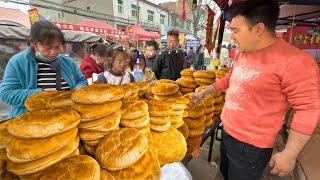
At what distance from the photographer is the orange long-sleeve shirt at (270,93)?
4.38 ft

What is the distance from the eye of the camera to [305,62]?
137 cm

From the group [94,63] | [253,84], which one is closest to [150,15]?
[94,63]

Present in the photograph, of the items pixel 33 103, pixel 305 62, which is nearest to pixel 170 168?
pixel 33 103

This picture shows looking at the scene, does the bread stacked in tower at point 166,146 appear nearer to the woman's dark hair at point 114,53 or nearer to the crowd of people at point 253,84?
the crowd of people at point 253,84

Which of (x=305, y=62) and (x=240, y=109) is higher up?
(x=305, y=62)

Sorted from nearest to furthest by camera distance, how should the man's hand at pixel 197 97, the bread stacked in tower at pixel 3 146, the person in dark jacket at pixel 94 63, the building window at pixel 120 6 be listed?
the bread stacked in tower at pixel 3 146 < the man's hand at pixel 197 97 < the person in dark jacket at pixel 94 63 < the building window at pixel 120 6

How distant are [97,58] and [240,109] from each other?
3.32 metres

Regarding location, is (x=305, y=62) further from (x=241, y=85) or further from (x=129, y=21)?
(x=129, y=21)

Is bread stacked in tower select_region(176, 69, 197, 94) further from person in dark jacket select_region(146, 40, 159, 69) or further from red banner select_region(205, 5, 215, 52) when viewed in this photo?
person in dark jacket select_region(146, 40, 159, 69)

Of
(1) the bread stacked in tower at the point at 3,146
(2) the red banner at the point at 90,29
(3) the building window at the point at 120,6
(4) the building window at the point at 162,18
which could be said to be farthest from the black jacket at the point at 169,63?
(4) the building window at the point at 162,18

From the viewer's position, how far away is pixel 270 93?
150 cm

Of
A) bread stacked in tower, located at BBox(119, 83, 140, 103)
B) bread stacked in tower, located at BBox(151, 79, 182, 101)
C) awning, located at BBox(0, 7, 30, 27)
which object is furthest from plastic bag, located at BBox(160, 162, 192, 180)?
awning, located at BBox(0, 7, 30, 27)

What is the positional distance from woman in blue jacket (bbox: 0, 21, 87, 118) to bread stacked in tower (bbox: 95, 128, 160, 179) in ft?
3.22

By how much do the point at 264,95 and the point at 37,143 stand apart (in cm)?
131
